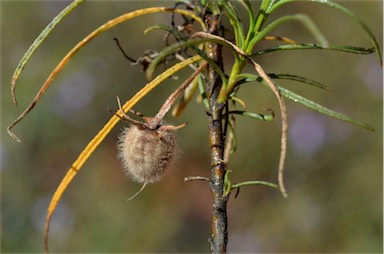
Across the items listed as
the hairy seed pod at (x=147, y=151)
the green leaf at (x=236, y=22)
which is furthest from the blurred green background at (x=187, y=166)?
the green leaf at (x=236, y=22)

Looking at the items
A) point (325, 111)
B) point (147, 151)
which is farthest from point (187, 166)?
point (325, 111)

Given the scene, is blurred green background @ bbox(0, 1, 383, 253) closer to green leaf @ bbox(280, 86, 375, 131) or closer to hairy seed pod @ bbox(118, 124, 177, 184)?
hairy seed pod @ bbox(118, 124, 177, 184)

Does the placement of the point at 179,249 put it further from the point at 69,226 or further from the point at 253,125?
the point at 253,125

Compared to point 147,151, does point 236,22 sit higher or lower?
higher

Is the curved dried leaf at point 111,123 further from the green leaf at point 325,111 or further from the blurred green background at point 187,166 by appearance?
the blurred green background at point 187,166

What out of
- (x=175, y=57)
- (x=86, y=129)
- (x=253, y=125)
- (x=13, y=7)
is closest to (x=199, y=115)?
(x=253, y=125)

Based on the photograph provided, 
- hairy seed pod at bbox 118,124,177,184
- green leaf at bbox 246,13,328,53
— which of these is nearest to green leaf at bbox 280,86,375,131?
green leaf at bbox 246,13,328,53

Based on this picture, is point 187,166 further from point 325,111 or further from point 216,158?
point 325,111
